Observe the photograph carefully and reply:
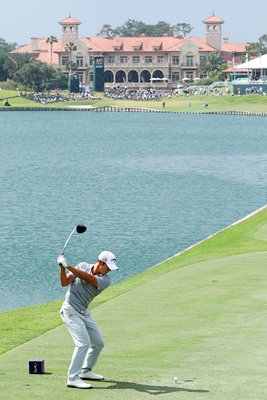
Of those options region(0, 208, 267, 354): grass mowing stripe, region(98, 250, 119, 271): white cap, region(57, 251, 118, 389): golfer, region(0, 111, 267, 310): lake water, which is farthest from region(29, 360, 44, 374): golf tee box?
region(0, 111, 267, 310): lake water

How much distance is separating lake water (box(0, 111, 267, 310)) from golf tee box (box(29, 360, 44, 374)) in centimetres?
2095

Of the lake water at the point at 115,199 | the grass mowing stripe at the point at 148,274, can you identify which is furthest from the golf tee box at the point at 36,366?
the lake water at the point at 115,199

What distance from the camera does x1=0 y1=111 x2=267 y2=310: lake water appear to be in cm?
5444

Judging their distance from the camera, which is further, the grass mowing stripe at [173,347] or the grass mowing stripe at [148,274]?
the grass mowing stripe at [148,274]

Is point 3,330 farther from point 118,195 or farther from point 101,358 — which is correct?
point 118,195

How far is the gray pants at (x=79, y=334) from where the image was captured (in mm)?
20141

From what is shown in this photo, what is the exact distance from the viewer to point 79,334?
66.0 feet

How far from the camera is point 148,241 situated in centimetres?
6128

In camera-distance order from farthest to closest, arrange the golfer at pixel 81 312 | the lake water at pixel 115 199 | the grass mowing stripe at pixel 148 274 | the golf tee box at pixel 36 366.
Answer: the lake water at pixel 115 199 < the grass mowing stripe at pixel 148 274 < the golf tee box at pixel 36 366 < the golfer at pixel 81 312

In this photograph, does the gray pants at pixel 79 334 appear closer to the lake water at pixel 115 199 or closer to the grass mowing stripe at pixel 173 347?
the grass mowing stripe at pixel 173 347

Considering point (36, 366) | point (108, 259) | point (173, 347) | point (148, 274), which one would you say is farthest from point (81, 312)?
point (148, 274)

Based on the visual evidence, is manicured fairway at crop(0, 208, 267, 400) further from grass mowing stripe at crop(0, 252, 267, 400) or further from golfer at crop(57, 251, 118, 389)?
golfer at crop(57, 251, 118, 389)

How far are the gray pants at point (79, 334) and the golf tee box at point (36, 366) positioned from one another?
121 cm

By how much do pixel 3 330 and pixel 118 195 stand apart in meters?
62.2
